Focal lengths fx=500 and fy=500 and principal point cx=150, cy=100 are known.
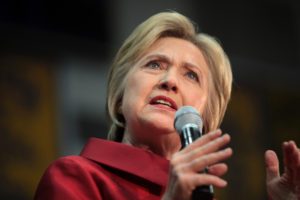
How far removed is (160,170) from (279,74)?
3621 millimetres

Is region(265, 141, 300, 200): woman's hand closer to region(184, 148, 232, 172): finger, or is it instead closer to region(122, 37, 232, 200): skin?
region(122, 37, 232, 200): skin

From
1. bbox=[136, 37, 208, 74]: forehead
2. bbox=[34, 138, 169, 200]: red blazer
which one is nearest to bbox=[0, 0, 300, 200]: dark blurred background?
bbox=[136, 37, 208, 74]: forehead

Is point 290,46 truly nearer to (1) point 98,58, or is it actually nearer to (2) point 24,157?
(1) point 98,58

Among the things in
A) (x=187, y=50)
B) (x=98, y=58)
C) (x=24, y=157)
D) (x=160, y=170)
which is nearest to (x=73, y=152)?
(x=24, y=157)

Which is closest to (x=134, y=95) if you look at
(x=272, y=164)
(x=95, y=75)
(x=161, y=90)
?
(x=161, y=90)

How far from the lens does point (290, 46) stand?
5211mm

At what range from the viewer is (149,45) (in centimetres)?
191

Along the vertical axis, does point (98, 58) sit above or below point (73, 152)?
above

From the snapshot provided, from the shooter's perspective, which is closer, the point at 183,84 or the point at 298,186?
the point at 298,186

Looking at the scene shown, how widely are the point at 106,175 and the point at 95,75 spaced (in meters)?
2.55

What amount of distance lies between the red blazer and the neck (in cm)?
14

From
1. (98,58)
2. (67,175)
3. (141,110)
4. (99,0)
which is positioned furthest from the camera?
(99,0)

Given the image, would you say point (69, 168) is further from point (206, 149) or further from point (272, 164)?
point (272, 164)

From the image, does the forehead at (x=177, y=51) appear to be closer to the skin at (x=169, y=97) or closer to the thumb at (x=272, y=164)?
the skin at (x=169, y=97)
